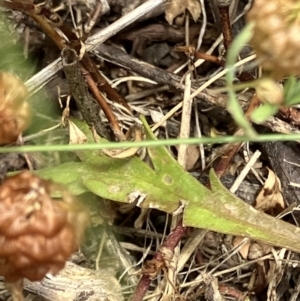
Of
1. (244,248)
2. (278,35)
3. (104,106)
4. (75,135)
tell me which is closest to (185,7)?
(104,106)

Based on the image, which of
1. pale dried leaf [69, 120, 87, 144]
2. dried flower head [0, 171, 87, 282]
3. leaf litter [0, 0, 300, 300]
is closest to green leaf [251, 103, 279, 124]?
dried flower head [0, 171, 87, 282]

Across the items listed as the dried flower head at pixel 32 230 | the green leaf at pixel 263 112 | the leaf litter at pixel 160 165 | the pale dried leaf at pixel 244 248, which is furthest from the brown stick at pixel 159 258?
the green leaf at pixel 263 112

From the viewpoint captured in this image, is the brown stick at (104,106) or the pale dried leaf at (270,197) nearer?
the brown stick at (104,106)

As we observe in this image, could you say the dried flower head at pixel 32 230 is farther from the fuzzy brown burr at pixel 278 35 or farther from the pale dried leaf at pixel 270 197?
the pale dried leaf at pixel 270 197

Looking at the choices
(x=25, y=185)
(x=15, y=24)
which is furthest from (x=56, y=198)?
(x=15, y=24)

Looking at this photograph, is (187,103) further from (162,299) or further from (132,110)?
(162,299)

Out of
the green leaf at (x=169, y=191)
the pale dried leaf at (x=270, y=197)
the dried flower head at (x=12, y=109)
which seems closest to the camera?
the dried flower head at (x=12, y=109)
